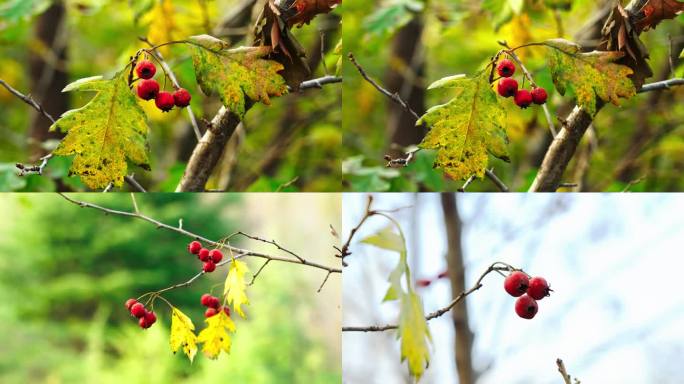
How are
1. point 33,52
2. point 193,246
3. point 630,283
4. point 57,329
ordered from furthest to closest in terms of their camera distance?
point 57,329, point 33,52, point 630,283, point 193,246

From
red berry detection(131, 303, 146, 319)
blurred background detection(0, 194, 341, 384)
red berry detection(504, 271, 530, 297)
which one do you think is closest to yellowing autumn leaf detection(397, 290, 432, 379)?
red berry detection(504, 271, 530, 297)

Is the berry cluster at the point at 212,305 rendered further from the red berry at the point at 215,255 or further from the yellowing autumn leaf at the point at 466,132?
the yellowing autumn leaf at the point at 466,132

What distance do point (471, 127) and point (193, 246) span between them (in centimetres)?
35

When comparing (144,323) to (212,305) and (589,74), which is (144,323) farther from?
(589,74)

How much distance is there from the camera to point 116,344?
2850 millimetres

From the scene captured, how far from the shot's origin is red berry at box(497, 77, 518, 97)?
76 centimetres

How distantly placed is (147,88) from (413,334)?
14.5 inches

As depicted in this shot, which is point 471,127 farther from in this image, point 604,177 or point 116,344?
point 116,344

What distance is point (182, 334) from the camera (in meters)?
0.87

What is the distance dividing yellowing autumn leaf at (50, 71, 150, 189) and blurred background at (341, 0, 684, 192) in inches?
13.1

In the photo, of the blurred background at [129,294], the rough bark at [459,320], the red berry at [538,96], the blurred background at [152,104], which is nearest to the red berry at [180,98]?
the blurred background at [152,104]

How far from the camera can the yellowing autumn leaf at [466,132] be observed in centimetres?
74

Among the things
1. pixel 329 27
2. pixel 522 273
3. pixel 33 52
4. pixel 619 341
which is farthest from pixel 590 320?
pixel 33 52

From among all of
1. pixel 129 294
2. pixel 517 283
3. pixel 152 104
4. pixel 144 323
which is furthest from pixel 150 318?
pixel 129 294
